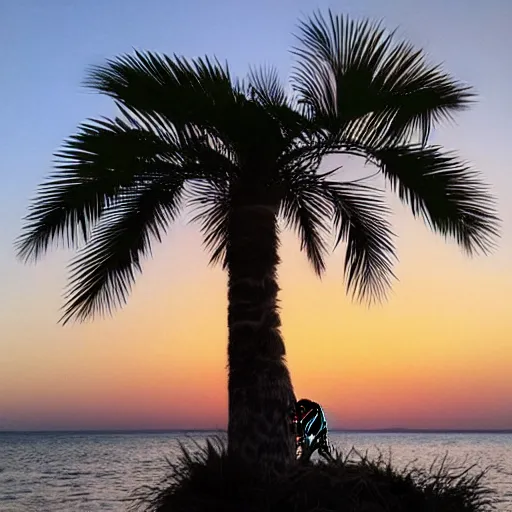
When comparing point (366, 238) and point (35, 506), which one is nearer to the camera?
point (366, 238)

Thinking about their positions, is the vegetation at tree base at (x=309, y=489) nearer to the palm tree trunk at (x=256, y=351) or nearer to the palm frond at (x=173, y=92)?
the palm tree trunk at (x=256, y=351)

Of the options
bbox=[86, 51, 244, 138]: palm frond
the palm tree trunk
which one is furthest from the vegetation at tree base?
bbox=[86, 51, 244, 138]: palm frond

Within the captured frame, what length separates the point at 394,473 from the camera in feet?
27.3

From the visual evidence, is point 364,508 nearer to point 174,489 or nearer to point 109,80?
point 174,489

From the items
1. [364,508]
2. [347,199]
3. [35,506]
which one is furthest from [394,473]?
[35,506]

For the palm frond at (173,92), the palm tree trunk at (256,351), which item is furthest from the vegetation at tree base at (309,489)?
the palm frond at (173,92)

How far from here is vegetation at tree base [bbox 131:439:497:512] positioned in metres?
7.64

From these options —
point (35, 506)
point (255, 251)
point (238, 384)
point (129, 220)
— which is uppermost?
point (129, 220)

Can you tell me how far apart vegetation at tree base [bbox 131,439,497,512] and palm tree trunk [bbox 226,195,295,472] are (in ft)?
1.21

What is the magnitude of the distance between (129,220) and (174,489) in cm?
368

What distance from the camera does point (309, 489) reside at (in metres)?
7.71

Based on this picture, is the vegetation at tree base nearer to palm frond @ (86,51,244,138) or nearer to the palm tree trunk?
the palm tree trunk

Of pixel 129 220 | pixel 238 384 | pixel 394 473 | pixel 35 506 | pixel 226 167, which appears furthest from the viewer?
pixel 35 506

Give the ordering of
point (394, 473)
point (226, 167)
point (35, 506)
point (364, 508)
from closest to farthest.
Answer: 1. point (364, 508)
2. point (394, 473)
3. point (226, 167)
4. point (35, 506)
